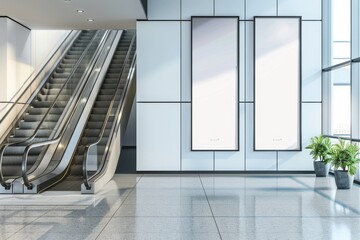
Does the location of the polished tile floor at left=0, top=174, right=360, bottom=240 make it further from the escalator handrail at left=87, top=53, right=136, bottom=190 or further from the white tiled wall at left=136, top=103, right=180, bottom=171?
the white tiled wall at left=136, top=103, right=180, bottom=171

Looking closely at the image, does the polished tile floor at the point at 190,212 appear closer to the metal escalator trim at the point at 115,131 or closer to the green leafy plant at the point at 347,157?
the metal escalator trim at the point at 115,131

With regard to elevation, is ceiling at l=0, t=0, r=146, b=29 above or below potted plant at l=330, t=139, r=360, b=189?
above

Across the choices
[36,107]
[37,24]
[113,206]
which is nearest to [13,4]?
[37,24]

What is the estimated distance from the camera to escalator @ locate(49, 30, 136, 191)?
10258 millimetres

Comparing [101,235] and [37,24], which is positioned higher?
[37,24]

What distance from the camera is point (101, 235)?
5.52 m

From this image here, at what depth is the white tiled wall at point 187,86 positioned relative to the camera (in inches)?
480

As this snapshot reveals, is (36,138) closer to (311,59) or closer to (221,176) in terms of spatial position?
(221,176)

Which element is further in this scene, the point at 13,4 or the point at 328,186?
the point at 13,4

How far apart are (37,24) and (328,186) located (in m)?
8.93

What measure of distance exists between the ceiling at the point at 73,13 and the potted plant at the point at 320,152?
5443mm

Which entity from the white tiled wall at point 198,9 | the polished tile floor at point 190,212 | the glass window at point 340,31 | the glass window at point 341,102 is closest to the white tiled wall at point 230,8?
the white tiled wall at point 198,9

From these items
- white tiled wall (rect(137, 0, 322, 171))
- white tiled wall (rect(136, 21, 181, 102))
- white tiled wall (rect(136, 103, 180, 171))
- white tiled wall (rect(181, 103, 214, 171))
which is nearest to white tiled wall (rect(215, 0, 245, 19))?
white tiled wall (rect(137, 0, 322, 171))

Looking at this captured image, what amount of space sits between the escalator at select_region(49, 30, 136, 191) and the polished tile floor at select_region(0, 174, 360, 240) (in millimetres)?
981
